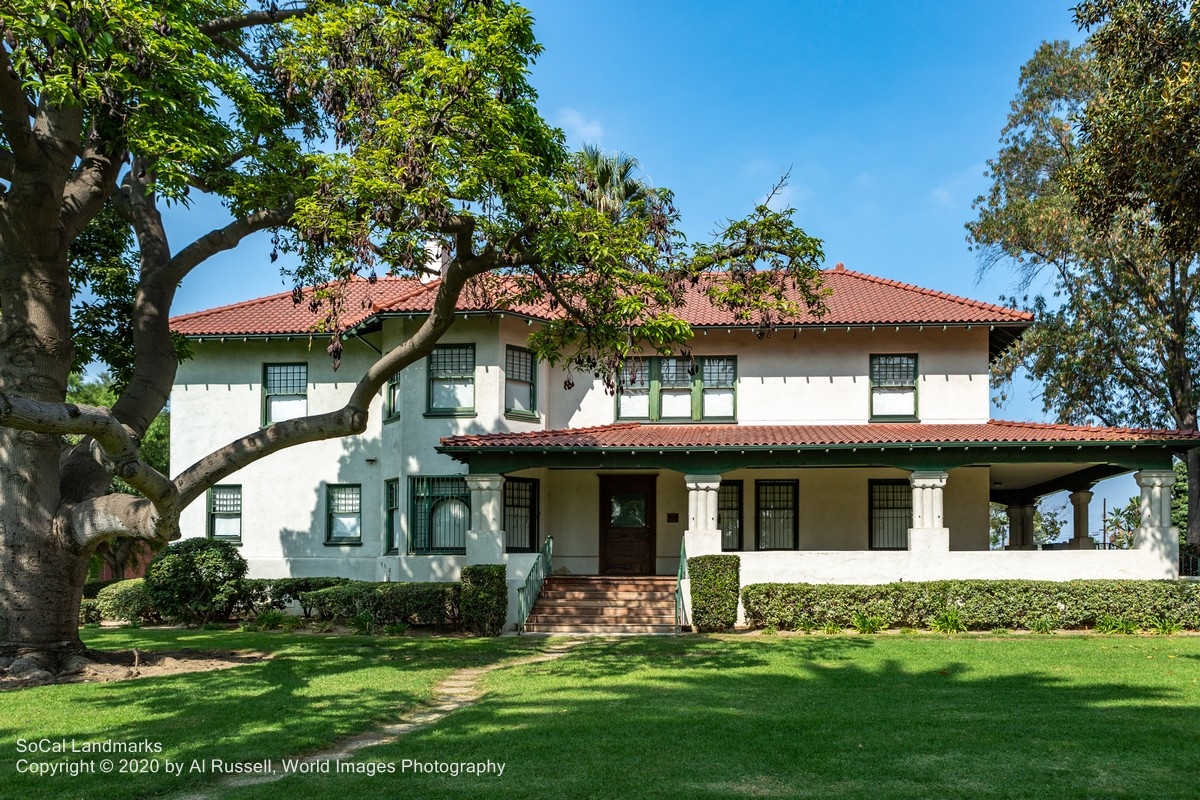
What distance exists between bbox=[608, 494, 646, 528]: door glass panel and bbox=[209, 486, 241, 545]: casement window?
9.54 meters

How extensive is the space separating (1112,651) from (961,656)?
8.89ft

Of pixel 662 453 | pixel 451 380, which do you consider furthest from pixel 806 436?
pixel 451 380

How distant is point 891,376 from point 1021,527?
8848 millimetres

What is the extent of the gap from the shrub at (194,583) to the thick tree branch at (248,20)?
11143mm

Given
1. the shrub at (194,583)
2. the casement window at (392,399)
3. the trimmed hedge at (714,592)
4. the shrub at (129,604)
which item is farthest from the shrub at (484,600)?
the shrub at (129,604)

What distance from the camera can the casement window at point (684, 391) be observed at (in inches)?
957

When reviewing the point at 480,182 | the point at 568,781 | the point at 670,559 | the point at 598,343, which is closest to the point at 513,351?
the point at 670,559

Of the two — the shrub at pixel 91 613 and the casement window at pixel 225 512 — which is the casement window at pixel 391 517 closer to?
the casement window at pixel 225 512

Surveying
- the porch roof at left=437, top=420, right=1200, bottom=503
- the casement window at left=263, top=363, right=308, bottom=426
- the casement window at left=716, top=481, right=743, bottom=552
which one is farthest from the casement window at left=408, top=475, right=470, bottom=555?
the casement window at left=716, top=481, right=743, bottom=552

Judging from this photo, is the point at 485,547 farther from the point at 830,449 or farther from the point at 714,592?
the point at 830,449

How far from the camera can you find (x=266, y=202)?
49.1 feet

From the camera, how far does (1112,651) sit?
1645cm

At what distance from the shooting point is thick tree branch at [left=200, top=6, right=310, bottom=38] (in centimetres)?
1559

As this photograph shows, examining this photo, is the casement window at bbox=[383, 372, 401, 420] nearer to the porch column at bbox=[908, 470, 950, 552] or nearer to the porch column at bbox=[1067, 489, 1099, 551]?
the porch column at bbox=[908, 470, 950, 552]
